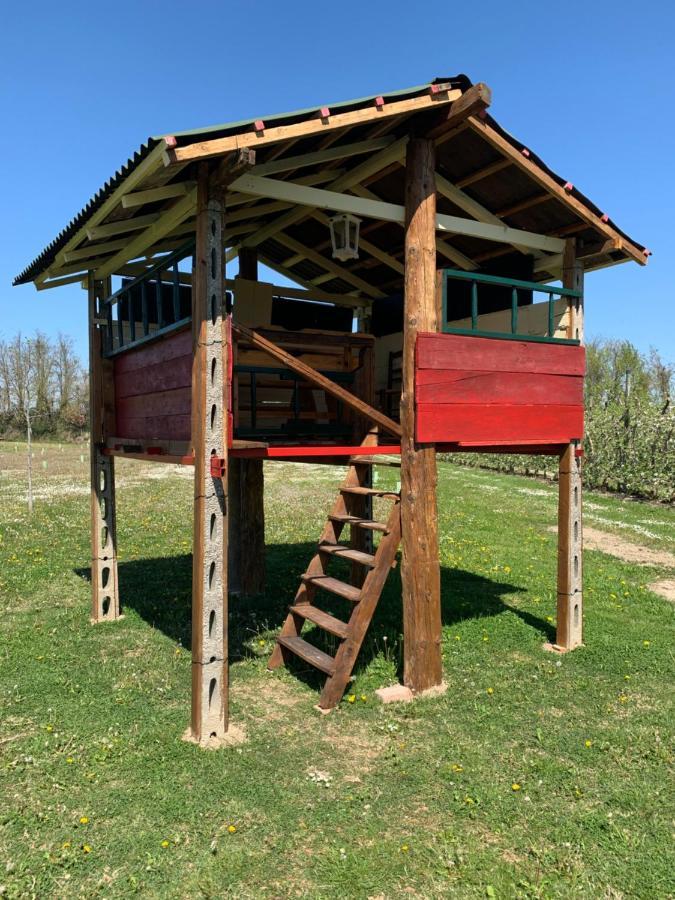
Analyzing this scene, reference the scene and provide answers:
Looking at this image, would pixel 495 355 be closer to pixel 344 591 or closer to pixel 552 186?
pixel 552 186

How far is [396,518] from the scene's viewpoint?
237 inches

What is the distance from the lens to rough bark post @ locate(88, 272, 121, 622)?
7.91 meters

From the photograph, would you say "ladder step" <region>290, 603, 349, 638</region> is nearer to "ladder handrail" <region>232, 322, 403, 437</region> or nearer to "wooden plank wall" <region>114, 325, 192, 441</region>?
"ladder handrail" <region>232, 322, 403, 437</region>

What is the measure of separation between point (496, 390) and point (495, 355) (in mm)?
339

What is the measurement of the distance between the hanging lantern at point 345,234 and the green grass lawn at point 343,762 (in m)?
4.05

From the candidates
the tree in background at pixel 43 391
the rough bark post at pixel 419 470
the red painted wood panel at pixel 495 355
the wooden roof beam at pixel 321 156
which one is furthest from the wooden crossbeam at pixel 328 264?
the tree in background at pixel 43 391

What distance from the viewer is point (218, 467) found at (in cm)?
501

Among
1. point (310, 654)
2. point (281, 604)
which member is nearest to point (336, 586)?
point (310, 654)

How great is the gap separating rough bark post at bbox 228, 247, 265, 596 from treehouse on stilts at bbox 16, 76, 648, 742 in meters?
1.20

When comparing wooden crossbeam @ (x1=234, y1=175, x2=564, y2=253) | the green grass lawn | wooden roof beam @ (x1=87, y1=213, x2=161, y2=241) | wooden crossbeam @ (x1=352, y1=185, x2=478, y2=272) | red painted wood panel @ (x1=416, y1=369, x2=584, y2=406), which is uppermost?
wooden crossbeam @ (x1=352, y1=185, x2=478, y2=272)

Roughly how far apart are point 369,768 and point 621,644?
149 inches

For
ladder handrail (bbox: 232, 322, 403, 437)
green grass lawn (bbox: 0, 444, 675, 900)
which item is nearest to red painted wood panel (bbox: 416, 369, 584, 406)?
ladder handrail (bbox: 232, 322, 403, 437)

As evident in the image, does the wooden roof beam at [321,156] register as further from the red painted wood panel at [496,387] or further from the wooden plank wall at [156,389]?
the red painted wood panel at [496,387]

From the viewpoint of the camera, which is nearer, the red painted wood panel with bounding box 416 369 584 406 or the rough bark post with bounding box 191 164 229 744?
the rough bark post with bounding box 191 164 229 744
